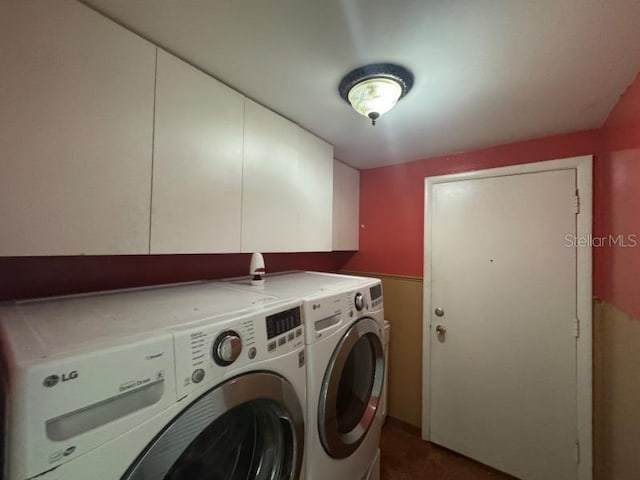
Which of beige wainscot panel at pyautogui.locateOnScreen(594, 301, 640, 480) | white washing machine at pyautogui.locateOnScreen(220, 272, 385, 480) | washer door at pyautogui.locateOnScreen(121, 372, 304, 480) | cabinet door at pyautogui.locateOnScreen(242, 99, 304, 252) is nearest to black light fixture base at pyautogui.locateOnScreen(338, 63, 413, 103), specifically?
cabinet door at pyautogui.locateOnScreen(242, 99, 304, 252)

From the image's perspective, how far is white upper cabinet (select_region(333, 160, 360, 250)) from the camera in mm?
2105

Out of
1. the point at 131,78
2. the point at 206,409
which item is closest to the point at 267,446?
the point at 206,409

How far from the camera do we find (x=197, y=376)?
58 cm

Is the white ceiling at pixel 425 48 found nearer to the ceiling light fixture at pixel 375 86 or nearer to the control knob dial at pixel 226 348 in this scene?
the ceiling light fixture at pixel 375 86

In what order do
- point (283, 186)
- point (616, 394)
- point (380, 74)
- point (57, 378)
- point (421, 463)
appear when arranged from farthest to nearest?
point (421, 463), point (283, 186), point (616, 394), point (380, 74), point (57, 378)

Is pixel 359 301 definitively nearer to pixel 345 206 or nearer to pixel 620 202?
pixel 345 206

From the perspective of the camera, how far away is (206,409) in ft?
1.94

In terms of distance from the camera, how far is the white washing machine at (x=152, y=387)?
1.35 ft

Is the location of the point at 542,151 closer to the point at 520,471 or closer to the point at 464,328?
the point at 464,328

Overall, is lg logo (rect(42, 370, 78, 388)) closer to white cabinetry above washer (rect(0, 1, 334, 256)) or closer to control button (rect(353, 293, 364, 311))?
white cabinetry above washer (rect(0, 1, 334, 256))

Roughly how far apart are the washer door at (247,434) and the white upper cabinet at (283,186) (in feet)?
2.19

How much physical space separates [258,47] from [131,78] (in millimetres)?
442

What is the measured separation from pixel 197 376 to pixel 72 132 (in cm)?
78

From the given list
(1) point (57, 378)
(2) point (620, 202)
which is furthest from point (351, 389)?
(2) point (620, 202)
